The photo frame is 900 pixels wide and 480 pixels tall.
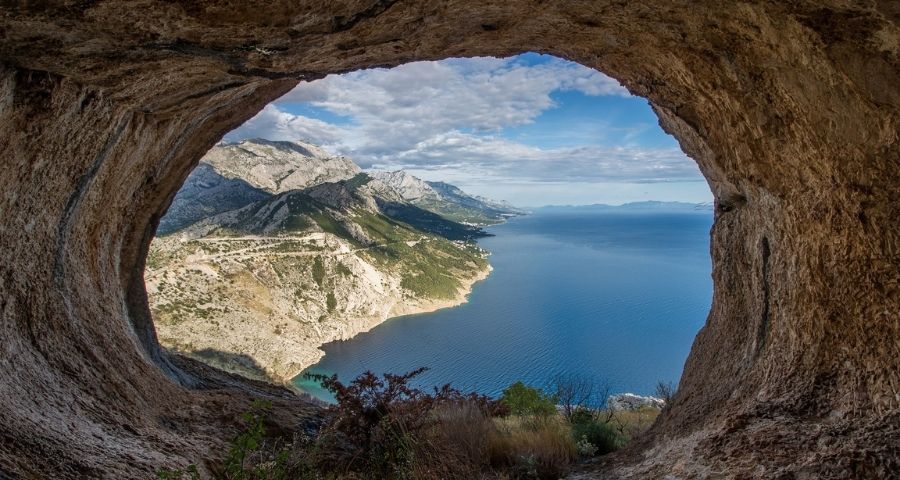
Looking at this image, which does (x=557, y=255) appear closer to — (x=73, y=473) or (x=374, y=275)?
(x=374, y=275)

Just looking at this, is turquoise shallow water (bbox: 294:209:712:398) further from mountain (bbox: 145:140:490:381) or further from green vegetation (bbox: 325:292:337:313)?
green vegetation (bbox: 325:292:337:313)

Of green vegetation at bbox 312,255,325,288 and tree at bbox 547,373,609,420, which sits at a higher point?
green vegetation at bbox 312,255,325,288

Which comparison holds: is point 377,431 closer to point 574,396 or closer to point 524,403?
point 524,403

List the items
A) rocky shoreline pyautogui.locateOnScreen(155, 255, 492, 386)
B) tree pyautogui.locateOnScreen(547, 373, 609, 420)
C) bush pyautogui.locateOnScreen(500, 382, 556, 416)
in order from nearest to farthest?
1. bush pyautogui.locateOnScreen(500, 382, 556, 416)
2. tree pyautogui.locateOnScreen(547, 373, 609, 420)
3. rocky shoreline pyautogui.locateOnScreen(155, 255, 492, 386)

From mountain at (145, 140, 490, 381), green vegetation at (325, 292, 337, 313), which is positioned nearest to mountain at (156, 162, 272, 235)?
mountain at (145, 140, 490, 381)

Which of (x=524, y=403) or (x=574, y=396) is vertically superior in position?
(x=524, y=403)

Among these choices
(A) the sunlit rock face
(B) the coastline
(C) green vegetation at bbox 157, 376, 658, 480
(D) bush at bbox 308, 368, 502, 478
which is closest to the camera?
(A) the sunlit rock face

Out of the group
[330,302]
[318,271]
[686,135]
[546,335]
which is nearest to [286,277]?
[318,271]
